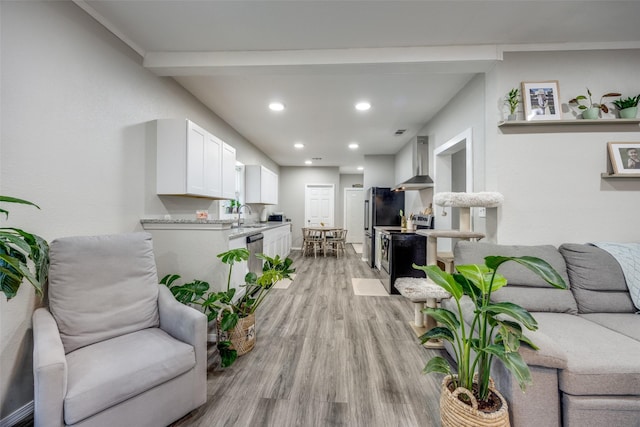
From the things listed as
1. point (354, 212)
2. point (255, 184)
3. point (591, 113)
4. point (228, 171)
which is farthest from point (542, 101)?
point (354, 212)

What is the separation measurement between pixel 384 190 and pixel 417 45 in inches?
132

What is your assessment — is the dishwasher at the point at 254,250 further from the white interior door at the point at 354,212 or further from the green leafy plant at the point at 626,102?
the white interior door at the point at 354,212

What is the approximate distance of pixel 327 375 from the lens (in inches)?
72.9

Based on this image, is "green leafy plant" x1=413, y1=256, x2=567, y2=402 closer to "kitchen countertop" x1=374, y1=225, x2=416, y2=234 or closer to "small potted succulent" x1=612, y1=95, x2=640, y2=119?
"small potted succulent" x1=612, y1=95, x2=640, y2=119

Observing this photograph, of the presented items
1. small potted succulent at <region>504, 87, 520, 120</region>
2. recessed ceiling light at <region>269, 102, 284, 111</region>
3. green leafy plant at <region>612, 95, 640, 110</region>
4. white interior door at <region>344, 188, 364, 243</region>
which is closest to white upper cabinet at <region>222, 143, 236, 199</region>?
recessed ceiling light at <region>269, 102, 284, 111</region>

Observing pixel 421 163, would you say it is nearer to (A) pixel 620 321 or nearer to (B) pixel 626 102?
(B) pixel 626 102

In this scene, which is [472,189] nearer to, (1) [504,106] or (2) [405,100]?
(1) [504,106]

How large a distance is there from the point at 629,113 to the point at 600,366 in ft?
7.41

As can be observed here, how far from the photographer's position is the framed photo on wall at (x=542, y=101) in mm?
2205

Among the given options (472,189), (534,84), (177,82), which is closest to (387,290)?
(472,189)

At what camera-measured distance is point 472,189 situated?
8.72ft

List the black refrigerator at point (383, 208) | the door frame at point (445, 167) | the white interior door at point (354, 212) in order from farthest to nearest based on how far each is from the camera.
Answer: the white interior door at point (354, 212) < the black refrigerator at point (383, 208) < the door frame at point (445, 167)

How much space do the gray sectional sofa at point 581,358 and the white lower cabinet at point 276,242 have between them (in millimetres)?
3309

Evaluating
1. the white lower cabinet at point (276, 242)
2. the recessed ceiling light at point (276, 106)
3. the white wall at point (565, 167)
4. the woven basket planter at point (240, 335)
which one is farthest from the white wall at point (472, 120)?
the white lower cabinet at point (276, 242)
